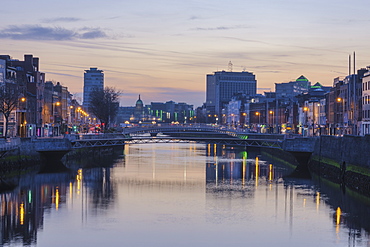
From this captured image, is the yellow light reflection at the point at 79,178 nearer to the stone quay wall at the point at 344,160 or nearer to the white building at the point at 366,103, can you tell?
the stone quay wall at the point at 344,160

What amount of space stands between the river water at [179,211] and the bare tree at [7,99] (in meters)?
11.5

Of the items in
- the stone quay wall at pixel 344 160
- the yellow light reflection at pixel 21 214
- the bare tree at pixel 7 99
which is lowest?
the yellow light reflection at pixel 21 214

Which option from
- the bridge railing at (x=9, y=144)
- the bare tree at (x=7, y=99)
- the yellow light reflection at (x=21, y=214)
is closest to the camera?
the yellow light reflection at (x=21, y=214)

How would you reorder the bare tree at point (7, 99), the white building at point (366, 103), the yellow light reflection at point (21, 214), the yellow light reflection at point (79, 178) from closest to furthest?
1. the yellow light reflection at point (21, 214)
2. the yellow light reflection at point (79, 178)
3. the bare tree at point (7, 99)
4. the white building at point (366, 103)

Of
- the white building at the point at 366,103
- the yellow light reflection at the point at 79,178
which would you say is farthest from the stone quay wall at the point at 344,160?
the yellow light reflection at the point at 79,178

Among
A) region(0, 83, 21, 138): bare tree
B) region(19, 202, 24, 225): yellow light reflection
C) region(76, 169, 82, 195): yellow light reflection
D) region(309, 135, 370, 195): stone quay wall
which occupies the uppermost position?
region(0, 83, 21, 138): bare tree

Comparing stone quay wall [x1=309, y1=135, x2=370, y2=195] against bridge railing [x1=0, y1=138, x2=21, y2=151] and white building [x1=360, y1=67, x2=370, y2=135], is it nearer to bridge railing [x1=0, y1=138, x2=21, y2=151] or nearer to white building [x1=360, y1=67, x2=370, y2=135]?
white building [x1=360, y1=67, x2=370, y2=135]

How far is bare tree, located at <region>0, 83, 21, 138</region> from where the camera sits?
78.2 meters

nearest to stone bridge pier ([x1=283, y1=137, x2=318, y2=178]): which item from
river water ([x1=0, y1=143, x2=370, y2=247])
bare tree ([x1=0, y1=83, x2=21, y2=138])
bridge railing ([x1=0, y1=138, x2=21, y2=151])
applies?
river water ([x1=0, y1=143, x2=370, y2=247])

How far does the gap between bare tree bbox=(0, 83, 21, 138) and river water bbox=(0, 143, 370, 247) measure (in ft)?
37.7

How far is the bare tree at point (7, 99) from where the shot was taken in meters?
78.2

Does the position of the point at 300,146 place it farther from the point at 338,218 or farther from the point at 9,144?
the point at 338,218

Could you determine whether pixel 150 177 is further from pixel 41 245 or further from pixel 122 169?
pixel 41 245

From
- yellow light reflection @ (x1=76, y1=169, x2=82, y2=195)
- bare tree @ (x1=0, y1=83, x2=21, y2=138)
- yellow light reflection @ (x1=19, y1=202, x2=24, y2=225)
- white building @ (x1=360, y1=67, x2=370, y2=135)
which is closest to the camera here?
yellow light reflection @ (x1=19, y1=202, x2=24, y2=225)
